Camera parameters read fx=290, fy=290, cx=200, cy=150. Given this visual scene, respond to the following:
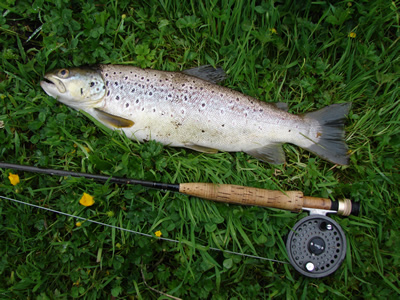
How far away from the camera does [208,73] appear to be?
9.07 feet

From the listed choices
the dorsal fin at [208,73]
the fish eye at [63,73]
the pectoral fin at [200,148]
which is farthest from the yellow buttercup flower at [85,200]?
the dorsal fin at [208,73]

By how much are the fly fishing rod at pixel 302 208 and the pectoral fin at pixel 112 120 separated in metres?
0.49

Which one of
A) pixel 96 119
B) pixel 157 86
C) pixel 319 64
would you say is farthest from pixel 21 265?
pixel 319 64

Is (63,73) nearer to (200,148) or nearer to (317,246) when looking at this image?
(200,148)

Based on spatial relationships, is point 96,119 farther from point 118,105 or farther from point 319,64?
point 319,64

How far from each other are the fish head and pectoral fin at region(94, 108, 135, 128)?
3.3 inches

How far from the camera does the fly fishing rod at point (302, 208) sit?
2.42 metres

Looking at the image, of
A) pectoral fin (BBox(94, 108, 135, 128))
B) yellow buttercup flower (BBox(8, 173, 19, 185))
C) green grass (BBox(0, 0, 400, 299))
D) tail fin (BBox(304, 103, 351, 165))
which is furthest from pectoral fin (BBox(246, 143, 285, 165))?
yellow buttercup flower (BBox(8, 173, 19, 185))

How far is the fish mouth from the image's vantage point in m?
2.63

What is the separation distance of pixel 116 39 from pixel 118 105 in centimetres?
75

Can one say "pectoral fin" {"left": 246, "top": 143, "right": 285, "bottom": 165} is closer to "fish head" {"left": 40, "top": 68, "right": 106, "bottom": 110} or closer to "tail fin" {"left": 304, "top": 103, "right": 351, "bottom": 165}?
"tail fin" {"left": 304, "top": 103, "right": 351, "bottom": 165}

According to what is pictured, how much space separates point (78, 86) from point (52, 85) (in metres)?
0.25

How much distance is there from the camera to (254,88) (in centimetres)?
285

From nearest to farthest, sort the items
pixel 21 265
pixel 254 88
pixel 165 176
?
1. pixel 21 265
2. pixel 165 176
3. pixel 254 88
